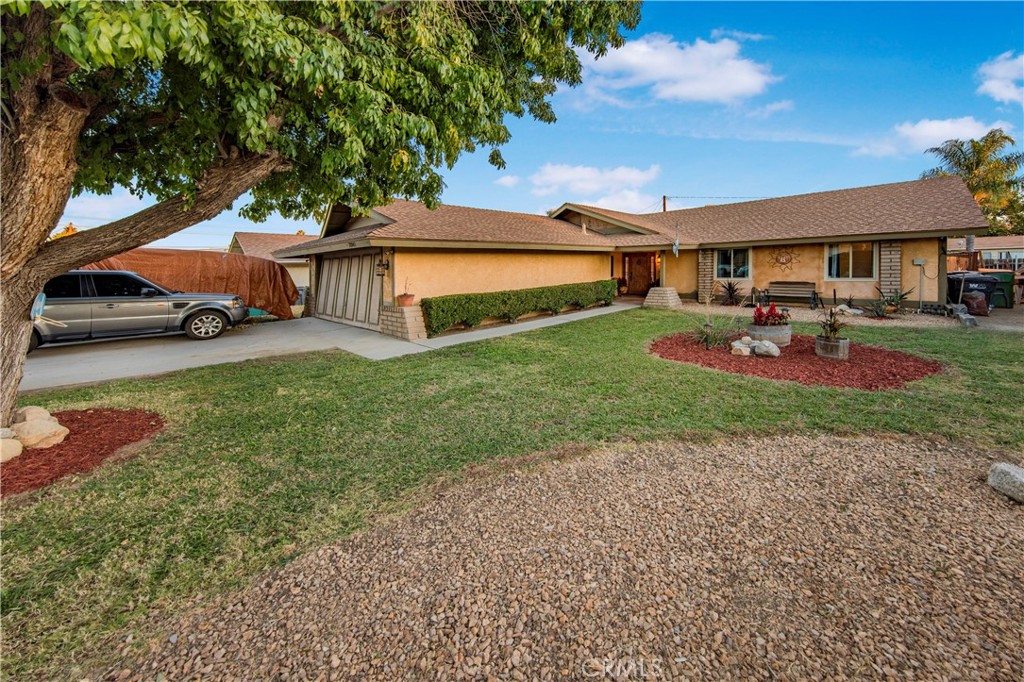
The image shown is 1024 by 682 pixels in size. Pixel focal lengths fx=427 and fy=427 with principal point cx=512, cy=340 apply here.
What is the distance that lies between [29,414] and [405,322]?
6594 millimetres

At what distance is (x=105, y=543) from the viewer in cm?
285

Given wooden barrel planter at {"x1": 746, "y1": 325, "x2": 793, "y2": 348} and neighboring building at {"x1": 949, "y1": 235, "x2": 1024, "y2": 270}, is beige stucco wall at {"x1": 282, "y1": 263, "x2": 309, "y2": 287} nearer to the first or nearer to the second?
wooden barrel planter at {"x1": 746, "y1": 325, "x2": 793, "y2": 348}

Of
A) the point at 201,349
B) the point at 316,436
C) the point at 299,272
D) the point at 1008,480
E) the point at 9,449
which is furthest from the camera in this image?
the point at 299,272

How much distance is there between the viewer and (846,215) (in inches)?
603

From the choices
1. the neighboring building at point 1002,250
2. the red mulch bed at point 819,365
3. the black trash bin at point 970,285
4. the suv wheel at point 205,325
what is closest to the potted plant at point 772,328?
the red mulch bed at point 819,365

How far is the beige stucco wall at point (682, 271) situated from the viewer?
701 inches

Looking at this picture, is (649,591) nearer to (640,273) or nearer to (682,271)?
(682,271)

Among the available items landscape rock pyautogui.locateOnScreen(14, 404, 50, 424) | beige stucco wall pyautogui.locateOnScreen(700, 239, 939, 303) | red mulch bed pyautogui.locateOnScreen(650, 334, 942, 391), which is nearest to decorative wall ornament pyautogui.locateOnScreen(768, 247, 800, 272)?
beige stucco wall pyautogui.locateOnScreen(700, 239, 939, 303)

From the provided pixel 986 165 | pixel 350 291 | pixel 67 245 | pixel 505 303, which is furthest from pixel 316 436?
pixel 986 165

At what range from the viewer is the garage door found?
12.1m

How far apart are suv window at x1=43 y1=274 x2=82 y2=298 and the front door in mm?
19136

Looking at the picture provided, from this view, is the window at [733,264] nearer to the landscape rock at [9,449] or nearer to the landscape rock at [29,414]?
the landscape rock at [29,414]

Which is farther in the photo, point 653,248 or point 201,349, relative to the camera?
point 653,248

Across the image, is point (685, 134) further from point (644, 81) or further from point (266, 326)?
point (266, 326)
